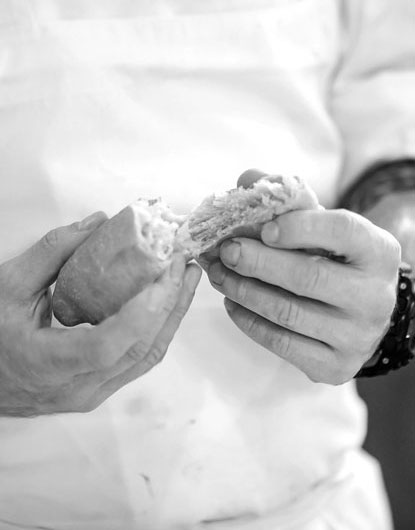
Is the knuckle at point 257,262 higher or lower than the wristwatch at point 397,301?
higher

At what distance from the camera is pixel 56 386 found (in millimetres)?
604

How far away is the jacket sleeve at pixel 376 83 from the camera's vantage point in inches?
33.9

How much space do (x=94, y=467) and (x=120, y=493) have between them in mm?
41

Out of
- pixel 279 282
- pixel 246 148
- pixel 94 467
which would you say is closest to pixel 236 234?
pixel 279 282

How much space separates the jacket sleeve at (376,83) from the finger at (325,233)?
328 millimetres

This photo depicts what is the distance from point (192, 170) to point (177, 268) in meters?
0.20

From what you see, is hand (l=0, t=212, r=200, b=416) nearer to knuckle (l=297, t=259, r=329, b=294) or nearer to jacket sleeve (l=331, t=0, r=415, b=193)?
knuckle (l=297, t=259, r=329, b=294)

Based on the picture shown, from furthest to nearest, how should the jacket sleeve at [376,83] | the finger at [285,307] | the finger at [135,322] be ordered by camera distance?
the jacket sleeve at [376,83] < the finger at [285,307] < the finger at [135,322]

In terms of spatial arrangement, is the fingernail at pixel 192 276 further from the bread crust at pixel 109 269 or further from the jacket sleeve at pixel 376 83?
the jacket sleeve at pixel 376 83

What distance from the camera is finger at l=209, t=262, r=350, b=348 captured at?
0.62 m

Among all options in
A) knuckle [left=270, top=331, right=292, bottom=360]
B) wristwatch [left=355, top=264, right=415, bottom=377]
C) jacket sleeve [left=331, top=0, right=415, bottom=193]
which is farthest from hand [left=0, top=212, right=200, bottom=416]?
jacket sleeve [left=331, top=0, right=415, bottom=193]

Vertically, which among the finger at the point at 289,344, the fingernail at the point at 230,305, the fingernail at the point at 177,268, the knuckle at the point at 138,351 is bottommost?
the finger at the point at 289,344

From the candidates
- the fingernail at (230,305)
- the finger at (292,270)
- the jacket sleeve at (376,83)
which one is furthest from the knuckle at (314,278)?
the jacket sleeve at (376,83)

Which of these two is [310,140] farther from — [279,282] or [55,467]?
[55,467]
